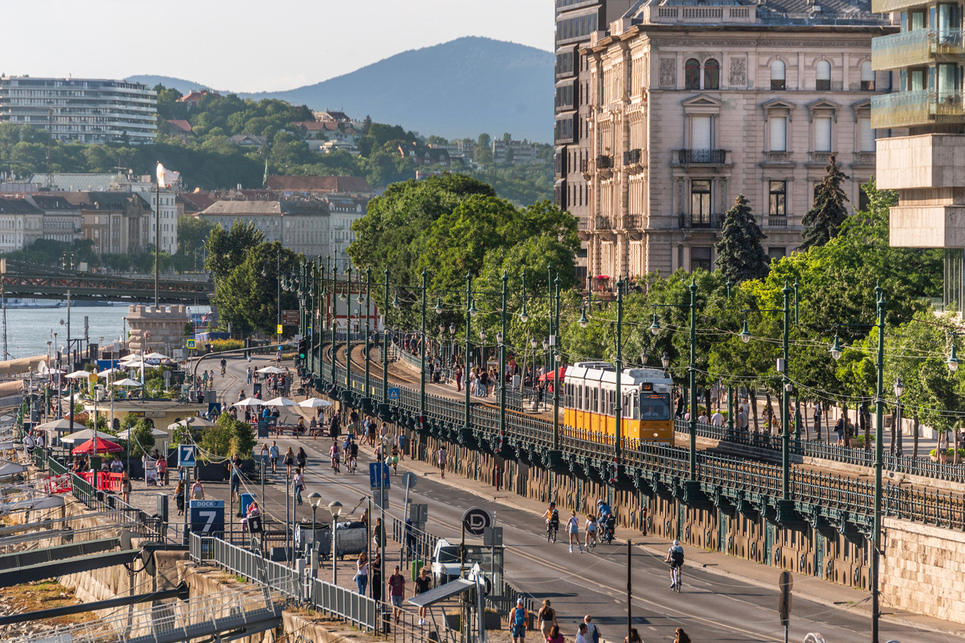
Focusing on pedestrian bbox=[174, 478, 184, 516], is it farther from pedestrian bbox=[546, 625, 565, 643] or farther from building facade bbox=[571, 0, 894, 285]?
building facade bbox=[571, 0, 894, 285]

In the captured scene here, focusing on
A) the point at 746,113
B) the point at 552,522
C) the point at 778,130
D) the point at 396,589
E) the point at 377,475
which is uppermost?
the point at 746,113

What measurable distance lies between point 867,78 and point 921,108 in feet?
122

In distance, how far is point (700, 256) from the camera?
108500 mm

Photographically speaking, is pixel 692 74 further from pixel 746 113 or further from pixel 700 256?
pixel 700 256

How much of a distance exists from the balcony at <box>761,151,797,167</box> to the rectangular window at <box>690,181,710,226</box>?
421 centimetres

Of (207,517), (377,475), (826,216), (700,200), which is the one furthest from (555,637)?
(700,200)

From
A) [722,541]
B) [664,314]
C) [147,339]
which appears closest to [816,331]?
[664,314]

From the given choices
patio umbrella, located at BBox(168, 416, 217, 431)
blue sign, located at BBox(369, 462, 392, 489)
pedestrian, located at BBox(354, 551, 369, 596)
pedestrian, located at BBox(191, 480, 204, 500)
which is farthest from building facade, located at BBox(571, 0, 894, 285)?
pedestrian, located at BBox(354, 551, 369, 596)

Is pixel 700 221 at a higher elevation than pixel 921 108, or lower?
lower

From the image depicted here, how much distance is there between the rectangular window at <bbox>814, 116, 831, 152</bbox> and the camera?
107312mm

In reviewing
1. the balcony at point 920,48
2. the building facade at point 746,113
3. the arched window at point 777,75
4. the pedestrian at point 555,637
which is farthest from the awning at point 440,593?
the arched window at point 777,75

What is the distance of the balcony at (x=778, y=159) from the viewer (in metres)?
107

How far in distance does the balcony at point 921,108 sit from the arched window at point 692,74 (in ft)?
113

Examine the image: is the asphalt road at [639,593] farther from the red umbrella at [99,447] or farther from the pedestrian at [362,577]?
the red umbrella at [99,447]
